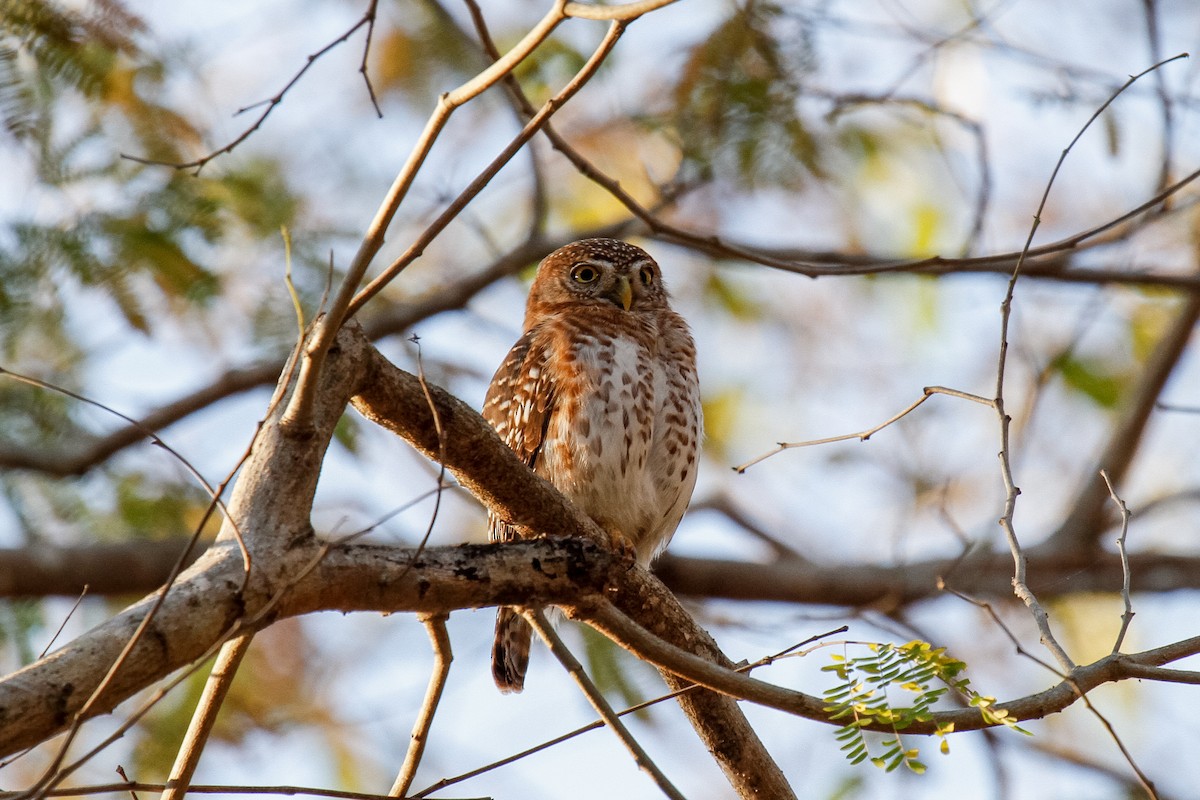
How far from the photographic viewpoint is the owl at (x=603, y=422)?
5.16 meters

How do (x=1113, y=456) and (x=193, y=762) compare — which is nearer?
(x=193, y=762)

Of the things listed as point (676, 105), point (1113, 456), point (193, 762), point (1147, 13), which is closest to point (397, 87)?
point (676, 105)

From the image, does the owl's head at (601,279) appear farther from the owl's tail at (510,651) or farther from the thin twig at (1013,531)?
the thin twig at (1013,531)

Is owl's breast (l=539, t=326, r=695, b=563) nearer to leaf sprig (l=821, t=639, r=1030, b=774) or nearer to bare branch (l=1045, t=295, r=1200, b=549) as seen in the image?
leaf sprig (l=821, t=639, r=1030, b=774)

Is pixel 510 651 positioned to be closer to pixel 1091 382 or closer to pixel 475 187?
pixel 475 187

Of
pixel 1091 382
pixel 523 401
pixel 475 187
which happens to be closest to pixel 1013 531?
pixel 475 187

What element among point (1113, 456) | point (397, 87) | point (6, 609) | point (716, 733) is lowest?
point (716, 733)

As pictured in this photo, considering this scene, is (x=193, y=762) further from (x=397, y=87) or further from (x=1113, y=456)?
(x=1113, y=456)

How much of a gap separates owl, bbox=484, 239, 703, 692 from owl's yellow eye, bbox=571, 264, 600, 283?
1.41 ft

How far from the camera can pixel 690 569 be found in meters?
8.08

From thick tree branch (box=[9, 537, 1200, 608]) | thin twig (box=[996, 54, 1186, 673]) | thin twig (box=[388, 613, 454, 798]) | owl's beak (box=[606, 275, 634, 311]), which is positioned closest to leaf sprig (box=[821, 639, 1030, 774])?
thin twig (box=[996, 54, 1186, 673])

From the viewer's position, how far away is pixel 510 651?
525cm

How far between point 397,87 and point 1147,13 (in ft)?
14.6

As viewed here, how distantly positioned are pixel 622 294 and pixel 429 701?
106 inches
